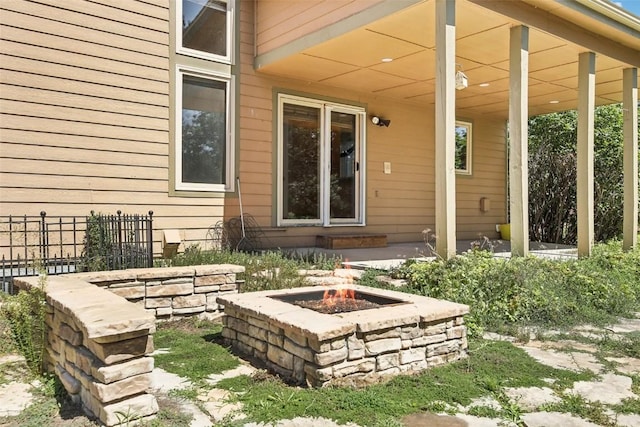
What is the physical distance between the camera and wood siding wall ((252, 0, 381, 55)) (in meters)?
5.49

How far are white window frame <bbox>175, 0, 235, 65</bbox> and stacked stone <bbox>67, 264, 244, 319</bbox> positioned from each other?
3400mm

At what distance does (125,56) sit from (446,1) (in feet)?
12.2

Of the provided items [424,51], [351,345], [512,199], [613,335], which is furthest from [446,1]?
[351,345]

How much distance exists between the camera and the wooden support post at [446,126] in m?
4.65

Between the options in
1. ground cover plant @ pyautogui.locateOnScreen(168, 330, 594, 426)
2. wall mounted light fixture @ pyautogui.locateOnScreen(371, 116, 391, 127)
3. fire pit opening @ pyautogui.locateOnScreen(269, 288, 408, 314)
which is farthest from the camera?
wall mounted light fixture @ pyautogui.locateOnScreen(371, 116, 391, 127)

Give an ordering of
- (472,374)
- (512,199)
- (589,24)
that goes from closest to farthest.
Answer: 1. (472,374)
2. (512,199)
3. (589,24)

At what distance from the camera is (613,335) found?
360 centimetres

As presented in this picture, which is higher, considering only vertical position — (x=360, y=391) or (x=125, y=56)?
(x=125, y=56)

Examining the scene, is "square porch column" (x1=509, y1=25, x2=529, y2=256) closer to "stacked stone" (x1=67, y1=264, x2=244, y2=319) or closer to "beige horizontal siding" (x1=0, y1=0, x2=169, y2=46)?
"stacked stone" (x1=67, y1=264, x2=244, y2=319)

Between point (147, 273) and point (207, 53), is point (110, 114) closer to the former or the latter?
point (207, 53)

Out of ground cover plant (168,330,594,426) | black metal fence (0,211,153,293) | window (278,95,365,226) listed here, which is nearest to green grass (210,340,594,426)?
ground cover plant (168,330,594,426)

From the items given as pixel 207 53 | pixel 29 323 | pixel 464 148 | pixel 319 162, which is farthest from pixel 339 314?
pixel 464 148

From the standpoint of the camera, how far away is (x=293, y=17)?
243 inches

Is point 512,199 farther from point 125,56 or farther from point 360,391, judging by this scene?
point 125,56
